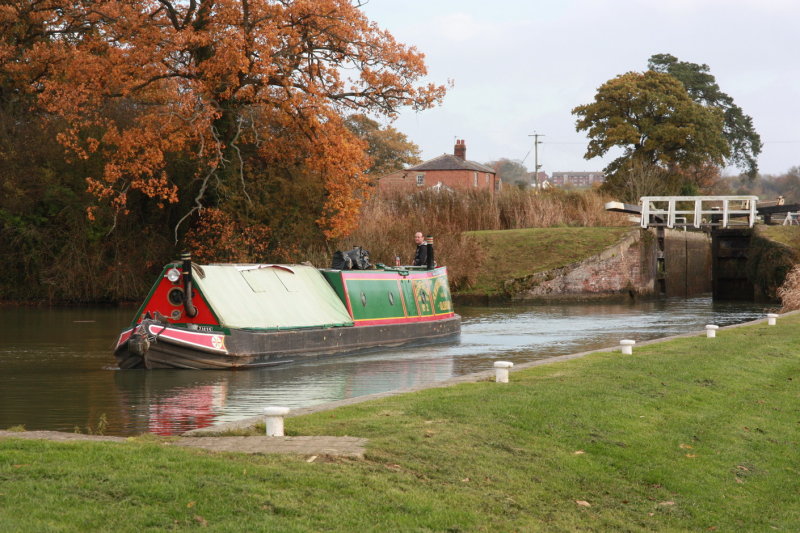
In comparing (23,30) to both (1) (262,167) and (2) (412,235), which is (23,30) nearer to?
(1) (262,167)

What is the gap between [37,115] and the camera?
37.9m

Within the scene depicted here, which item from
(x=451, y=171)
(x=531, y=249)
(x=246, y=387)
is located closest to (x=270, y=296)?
(x=246, y=387)

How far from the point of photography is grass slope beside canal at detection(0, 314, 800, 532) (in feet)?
18.4

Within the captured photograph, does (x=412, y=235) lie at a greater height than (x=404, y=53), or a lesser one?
lesser

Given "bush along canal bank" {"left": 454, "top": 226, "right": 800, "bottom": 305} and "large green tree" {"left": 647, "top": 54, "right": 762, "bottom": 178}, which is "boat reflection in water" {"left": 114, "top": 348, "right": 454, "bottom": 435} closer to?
"bush along canal bank" {"left": 454, "top": 226, "right": 800, "bottom": 305}

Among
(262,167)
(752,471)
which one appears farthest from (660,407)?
(262,167)

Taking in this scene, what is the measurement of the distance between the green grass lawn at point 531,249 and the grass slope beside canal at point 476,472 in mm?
28375

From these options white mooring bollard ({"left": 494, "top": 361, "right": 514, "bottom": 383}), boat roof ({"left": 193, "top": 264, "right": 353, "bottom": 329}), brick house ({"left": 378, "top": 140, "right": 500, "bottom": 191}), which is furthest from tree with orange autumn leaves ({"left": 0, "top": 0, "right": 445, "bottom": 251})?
brick house ({"left": 378, "top": 140, "right": 500, "bottom": 191})

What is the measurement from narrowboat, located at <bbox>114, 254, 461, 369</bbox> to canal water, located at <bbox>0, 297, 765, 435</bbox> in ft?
1.12

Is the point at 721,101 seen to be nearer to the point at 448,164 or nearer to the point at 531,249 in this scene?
the point at 448,164

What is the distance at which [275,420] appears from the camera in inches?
305

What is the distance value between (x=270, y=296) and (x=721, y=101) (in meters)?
65.2

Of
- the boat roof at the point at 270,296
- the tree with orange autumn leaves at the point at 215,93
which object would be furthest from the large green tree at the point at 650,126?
the boat roof at the point at 270,296

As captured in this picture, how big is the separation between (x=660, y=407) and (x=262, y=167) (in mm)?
27653
